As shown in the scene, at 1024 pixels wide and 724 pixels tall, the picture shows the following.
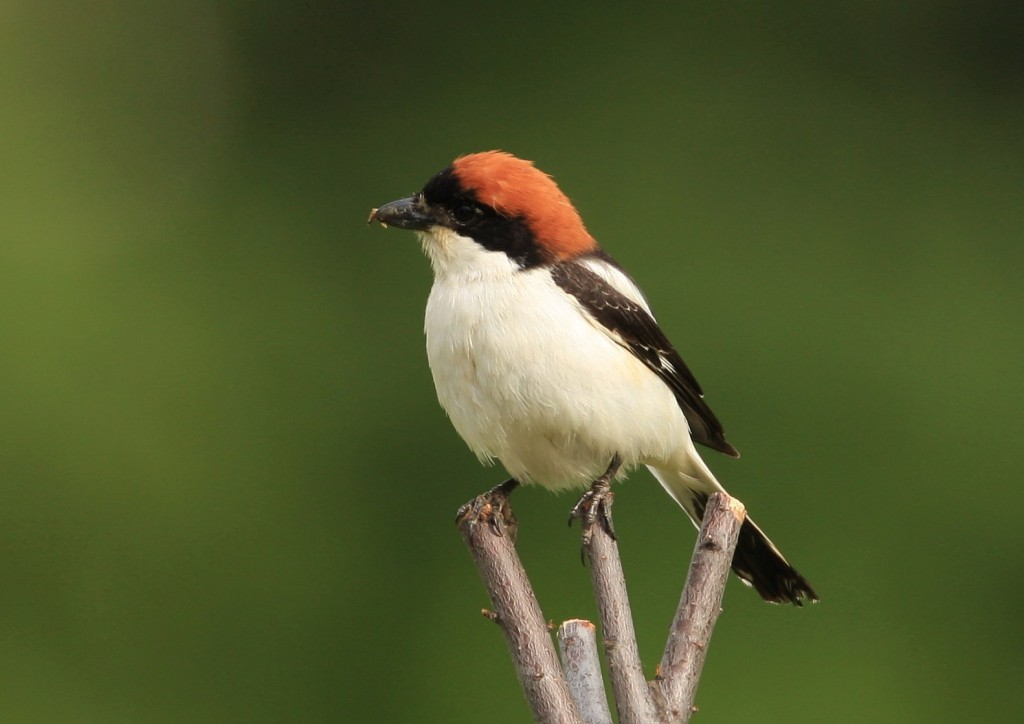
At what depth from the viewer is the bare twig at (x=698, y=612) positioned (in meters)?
2.09

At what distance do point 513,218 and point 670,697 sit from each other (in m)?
1.46

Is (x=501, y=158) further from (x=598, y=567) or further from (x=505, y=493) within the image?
(x=598, y=567)

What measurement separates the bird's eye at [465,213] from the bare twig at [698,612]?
1.17 metres

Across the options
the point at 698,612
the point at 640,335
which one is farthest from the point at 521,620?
the point at 640,335

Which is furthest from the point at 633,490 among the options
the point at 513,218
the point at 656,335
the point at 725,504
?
the point at 725,504

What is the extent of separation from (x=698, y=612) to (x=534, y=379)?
96 cm

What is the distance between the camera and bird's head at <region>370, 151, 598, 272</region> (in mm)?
3213

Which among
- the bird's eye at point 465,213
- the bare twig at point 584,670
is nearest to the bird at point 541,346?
the bird's eye at point 465,213

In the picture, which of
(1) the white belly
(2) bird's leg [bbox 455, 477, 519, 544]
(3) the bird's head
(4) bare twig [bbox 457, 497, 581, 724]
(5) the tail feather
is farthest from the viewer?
(5) the tail feather

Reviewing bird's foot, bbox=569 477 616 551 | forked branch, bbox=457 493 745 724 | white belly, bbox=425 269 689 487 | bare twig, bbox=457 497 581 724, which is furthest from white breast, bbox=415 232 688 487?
forked branch, bbox=457 493 745 724

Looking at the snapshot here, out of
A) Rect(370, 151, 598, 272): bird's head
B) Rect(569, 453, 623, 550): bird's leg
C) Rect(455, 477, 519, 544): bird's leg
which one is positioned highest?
Rect(370, 151, 598, 272): bird's head

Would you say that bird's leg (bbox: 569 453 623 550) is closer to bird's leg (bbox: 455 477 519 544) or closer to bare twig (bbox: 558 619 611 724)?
bird's leg (bbox: 455 477 519 544)

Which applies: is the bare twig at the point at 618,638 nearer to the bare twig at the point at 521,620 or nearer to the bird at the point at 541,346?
the bare twig at the point at 521,620

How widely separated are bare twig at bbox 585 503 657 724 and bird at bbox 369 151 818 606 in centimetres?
51
